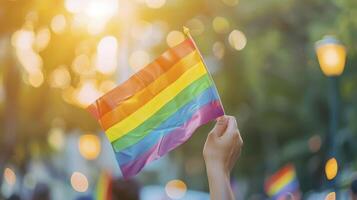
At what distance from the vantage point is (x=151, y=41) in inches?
1162

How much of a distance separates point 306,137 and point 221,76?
204 inches

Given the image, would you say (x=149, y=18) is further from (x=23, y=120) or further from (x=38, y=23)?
(x=23, y=120)

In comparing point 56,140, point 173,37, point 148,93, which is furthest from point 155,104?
point 56,140

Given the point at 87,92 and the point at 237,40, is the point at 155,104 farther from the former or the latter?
the point at 87,92

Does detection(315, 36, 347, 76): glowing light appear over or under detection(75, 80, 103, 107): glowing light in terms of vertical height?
under

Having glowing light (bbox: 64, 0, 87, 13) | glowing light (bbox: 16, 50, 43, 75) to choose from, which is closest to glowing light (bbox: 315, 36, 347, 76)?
glowing light (bbox: 64, 0, 87, 13)

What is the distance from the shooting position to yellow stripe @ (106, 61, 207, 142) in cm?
598

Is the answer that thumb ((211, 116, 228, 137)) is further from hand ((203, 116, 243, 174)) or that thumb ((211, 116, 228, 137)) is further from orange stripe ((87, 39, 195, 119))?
orange stripe ((87, 39, 195, 119))

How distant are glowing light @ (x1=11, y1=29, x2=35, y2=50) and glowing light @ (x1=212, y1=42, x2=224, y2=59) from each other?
4266mm

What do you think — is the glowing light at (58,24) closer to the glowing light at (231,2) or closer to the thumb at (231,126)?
the glowing light at (231,2)

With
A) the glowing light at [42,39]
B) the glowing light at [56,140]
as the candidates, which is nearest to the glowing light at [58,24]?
the glowing light at [42,39]

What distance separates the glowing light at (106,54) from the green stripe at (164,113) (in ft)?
68.4

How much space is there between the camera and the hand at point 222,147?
5.07 m

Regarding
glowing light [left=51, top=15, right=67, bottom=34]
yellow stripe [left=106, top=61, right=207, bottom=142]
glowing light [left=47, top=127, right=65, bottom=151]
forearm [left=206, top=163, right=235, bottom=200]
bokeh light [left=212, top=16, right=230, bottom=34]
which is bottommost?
forearm [left=206, top=163, right=235, bottom=200]
